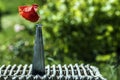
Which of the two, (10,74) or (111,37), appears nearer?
(10,74)

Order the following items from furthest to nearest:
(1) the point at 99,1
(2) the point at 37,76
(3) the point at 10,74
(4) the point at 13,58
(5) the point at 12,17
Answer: (5) the point at 12,17
(1) the point at 99,1
(4) the point at 13,58
(3) the point at 10,74
(2) the point at 37,76

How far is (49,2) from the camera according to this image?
9.79 meters

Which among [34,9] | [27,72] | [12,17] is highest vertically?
[34,9]

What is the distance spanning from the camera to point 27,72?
13.6ft

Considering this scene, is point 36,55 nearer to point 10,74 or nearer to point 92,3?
point 10,74

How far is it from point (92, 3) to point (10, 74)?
544 cm

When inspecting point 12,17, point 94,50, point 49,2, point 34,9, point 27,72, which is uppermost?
point 34,9

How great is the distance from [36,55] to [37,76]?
32 centimetres

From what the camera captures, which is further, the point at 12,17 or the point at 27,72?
the point at 12,17

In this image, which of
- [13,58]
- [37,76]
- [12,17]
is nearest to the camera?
[37,76]

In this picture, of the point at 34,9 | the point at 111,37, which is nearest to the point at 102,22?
the point at 111,37

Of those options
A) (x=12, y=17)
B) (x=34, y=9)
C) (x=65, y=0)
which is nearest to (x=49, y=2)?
(x=65, y=0)

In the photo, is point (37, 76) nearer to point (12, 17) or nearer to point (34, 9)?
point (34, 9)

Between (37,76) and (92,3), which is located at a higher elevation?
(37,76)
